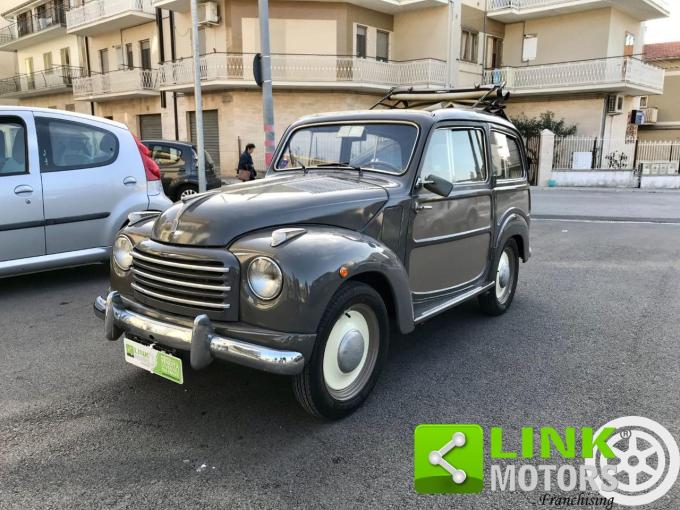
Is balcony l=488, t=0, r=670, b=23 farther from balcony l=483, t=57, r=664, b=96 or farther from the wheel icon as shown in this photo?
the wheel icon

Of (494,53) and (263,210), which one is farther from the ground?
(494,53)

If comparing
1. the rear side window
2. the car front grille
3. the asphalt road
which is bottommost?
the asphalt road

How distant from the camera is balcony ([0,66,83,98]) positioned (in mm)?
Result: 31203

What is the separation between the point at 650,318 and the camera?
5523 millimetres

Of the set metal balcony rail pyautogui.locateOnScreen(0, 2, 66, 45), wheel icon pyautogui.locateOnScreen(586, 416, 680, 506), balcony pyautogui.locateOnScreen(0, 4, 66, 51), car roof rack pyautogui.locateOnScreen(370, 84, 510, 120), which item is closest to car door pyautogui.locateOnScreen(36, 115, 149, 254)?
car roof rack pyautogui.locateOnScreen(370, 84, 510, 120)

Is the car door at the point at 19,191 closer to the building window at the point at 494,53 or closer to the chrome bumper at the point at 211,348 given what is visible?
the chrome bumper at the point at 211,348

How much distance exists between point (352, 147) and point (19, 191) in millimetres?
3631

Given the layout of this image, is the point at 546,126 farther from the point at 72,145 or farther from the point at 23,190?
the point at 23,190

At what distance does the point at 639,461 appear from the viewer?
3.04 metres

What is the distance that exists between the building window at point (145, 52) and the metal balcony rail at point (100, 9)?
1.55m

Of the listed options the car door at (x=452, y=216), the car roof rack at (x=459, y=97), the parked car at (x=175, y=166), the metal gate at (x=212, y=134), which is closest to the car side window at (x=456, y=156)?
the car door at (x=452, y=216)

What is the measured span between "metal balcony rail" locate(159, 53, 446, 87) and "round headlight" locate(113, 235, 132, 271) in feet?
63.4

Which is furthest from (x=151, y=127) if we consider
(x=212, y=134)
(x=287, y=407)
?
(x=287, y=407)

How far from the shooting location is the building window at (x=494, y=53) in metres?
26.3
